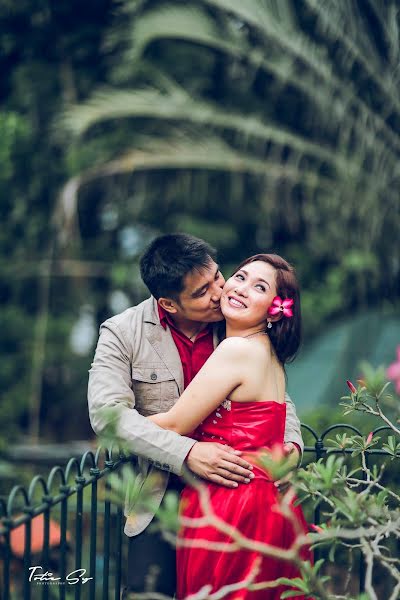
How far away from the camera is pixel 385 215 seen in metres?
7.72

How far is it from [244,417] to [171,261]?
719 millimetres

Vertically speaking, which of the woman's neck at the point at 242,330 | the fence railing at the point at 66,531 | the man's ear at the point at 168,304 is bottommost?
the fence railing at the point at 66,531

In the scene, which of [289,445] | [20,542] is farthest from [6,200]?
[289,445]

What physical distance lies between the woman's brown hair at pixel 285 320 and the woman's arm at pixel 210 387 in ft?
0.80

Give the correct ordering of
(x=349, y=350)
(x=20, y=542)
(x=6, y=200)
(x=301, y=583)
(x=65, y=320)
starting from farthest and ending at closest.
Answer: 1. (x=65, y=320)
2. (x=349, y=350)
3. (x=6, y=200)
4. (x=20, y=542)
5. (x=301, y=583)

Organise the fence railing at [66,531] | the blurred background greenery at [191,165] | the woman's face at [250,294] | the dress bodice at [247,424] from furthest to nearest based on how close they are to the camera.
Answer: the blurred background greenery at [191,165]
the woman's face at [250,294]
the dress bodice at [247,424]
the fence railing at [66,531]

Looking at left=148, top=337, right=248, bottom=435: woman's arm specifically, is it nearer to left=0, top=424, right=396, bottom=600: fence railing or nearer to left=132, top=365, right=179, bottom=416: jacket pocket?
left=132, top=365, right=179, bottom=416: jacket pocket

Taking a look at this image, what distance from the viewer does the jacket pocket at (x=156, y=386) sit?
10.6 ft

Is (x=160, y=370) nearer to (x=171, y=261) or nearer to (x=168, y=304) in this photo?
(x=168, y=304)

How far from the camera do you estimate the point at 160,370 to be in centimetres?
325

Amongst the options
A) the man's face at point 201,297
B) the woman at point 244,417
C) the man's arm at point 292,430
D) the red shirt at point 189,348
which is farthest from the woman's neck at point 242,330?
the man's arm at point 292,430

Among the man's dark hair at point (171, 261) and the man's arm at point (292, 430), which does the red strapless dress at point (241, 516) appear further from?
the man's dark hair at point (171, 261)

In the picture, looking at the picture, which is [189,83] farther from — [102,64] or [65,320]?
[65,320]

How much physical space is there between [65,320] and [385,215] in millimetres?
3700
